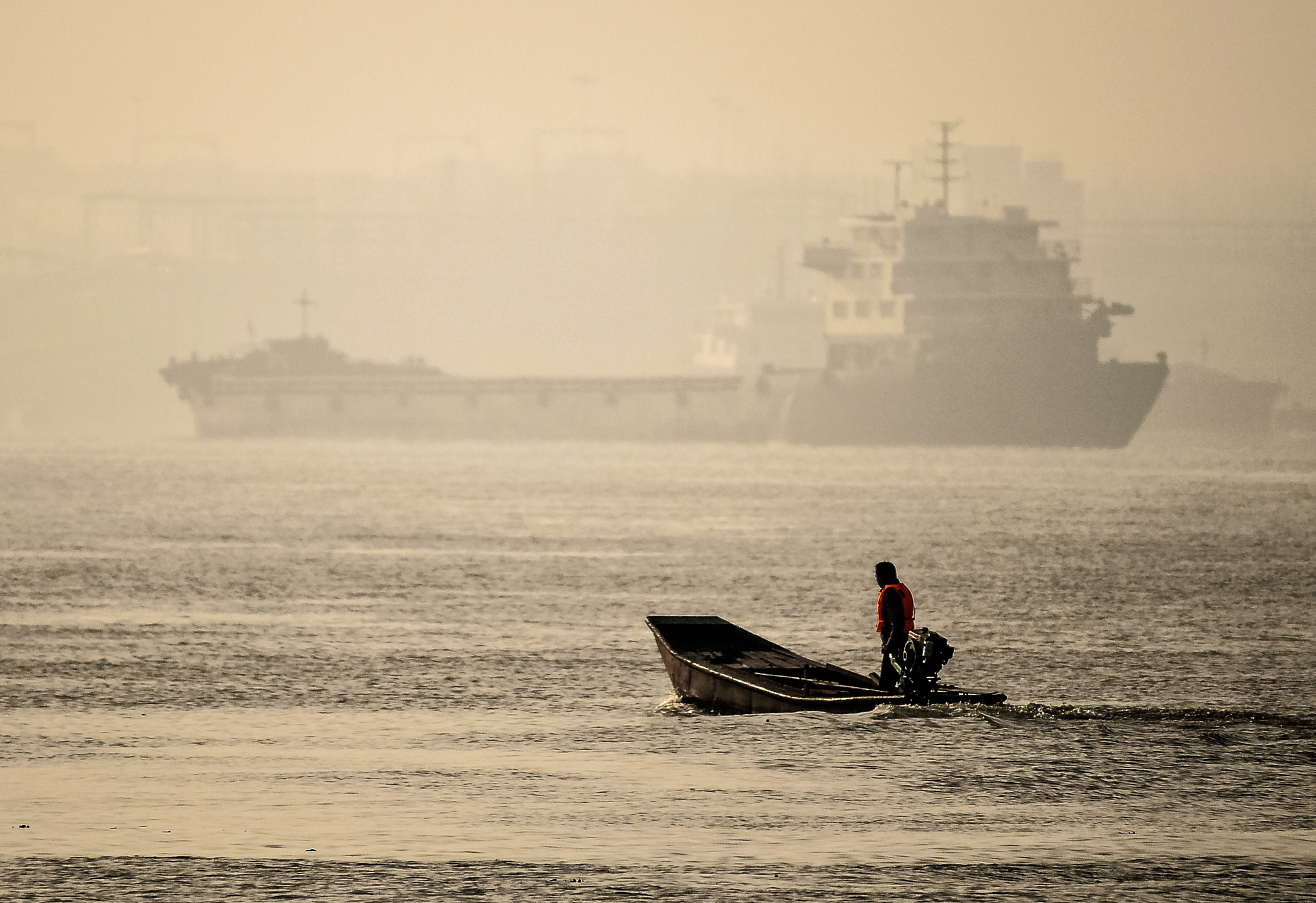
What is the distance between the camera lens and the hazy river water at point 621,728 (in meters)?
14.5

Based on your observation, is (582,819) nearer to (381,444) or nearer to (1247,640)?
(1247,640)

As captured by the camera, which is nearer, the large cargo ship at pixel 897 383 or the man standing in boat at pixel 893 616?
the man standing in boat at pixel 893 616

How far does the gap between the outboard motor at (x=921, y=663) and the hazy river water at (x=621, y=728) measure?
2.15 ft

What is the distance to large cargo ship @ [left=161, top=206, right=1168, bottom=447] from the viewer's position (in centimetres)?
12625

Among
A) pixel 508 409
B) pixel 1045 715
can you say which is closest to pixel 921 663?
pixel 1045 715

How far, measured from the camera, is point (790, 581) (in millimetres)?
41156

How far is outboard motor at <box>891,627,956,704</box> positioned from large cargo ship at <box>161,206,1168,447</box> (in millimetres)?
108469

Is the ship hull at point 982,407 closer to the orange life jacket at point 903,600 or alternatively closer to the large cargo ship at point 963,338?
the large cargo ship at point 963,338

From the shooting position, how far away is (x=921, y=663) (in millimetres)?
18812

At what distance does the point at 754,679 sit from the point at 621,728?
5.09 ft

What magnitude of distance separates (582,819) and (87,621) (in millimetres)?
18389

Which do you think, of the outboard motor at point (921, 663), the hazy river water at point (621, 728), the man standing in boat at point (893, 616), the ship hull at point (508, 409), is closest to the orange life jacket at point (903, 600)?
the man standing in boat at point (893, 616)

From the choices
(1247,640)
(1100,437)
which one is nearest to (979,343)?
(1100,437)

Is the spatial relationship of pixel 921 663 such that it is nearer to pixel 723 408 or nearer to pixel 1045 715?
pixel 1045 715
